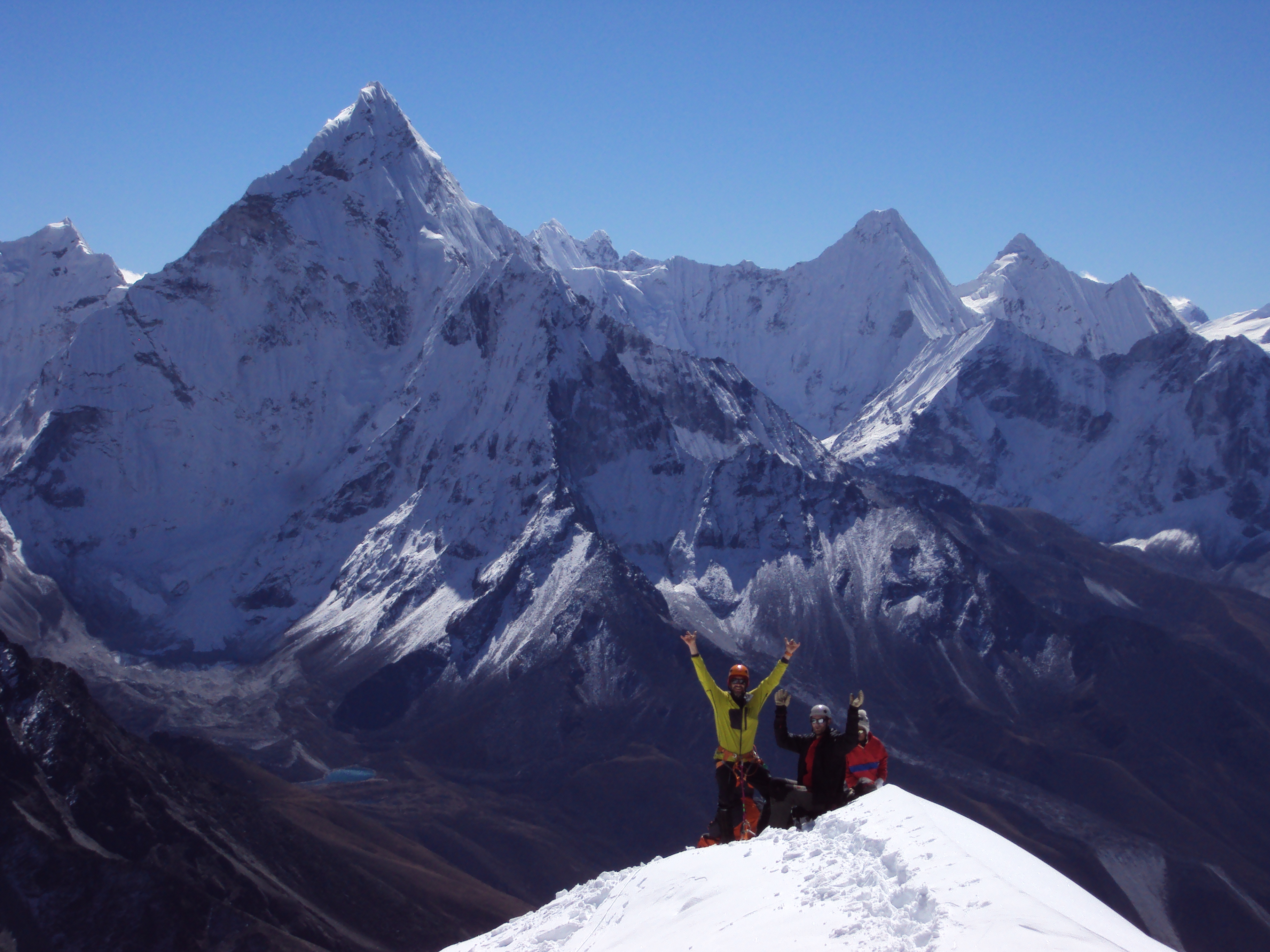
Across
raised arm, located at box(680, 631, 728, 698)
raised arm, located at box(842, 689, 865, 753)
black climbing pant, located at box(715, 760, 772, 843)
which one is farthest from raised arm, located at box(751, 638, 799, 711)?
raised arm, located at box(842, 689, 865, 753)

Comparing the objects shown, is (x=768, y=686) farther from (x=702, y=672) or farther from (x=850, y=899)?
(x=850, y=899)

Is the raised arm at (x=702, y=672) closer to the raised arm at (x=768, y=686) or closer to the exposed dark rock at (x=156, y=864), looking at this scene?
the raised arm at (x=768, y=686)

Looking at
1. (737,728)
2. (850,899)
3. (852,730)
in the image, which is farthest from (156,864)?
(850,899)

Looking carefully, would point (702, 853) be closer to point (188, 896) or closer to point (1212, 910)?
point (188, 896)

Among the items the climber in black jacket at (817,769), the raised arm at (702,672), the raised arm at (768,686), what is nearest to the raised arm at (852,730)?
the climber in black jacket at (817,769)

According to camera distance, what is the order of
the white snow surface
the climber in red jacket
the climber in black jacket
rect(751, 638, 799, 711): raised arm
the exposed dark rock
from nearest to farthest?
the white snow surface, the climber in black jacket, rect(751, 638, 799, 711): raised arm, the climber in red jacket, the exposed dark rock

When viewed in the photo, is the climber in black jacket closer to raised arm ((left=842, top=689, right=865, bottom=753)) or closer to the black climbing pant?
raised arm ((left=842, top=689, right=865, bottom=753))

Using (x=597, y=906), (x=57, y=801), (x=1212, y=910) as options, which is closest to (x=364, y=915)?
(x=57, y=801)
